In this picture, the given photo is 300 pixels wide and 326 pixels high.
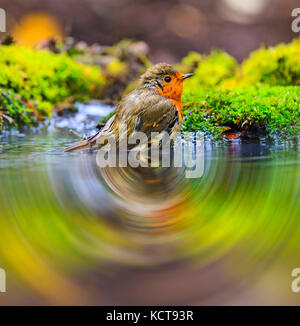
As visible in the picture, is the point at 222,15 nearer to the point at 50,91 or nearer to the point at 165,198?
the point at 50,91

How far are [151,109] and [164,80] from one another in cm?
32

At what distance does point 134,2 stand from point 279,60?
3064 mm

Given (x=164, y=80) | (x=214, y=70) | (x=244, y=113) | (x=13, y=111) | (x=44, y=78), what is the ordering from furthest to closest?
(x=214, y=70)
(x=44, y=78)
(x=13, y=111)
(x=244, y=113)
(x=164, y=80)

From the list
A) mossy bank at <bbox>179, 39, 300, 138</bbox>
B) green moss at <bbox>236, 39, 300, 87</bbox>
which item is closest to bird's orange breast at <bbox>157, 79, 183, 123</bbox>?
mossy bank at <bbox>179, 39, 300, 138</bbox>

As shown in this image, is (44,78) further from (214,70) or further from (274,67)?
(274,67)

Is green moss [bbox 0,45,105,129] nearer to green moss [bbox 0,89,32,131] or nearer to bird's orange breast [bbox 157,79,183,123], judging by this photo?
green moss [bbox 0,89,32,131]

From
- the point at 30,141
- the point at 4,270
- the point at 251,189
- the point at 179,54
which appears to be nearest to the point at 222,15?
the point at 179,54

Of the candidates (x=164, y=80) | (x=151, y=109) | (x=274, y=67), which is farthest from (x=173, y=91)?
(x=274, y=67)

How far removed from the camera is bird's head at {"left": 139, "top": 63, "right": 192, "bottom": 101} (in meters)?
3.11

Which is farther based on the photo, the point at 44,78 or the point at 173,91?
the point at 44,78

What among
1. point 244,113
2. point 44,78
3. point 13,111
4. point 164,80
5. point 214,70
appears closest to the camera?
point 164,80

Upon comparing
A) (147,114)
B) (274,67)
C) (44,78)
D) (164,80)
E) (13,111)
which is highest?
(274,67)

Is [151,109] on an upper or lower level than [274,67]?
lower

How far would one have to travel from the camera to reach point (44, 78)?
4.74 meters
